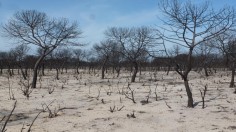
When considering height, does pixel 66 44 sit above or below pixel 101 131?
above

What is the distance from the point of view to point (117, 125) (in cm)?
922

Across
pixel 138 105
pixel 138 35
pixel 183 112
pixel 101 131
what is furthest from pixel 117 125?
pixel 138 35

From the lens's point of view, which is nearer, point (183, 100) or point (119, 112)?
point (119, 112)

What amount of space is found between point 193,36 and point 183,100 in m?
2.99

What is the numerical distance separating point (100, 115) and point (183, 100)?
13.7ft

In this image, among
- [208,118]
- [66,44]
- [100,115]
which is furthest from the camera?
[66,44]

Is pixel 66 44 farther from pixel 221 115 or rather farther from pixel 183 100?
pixel 221 115

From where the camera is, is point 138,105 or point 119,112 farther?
point 138,105

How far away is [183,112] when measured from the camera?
428 inches

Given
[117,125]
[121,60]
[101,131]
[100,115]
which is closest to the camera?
[101,131]

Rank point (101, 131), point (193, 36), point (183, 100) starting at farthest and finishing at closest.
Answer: point (183, 100) < point (193, 36) < point (101, 131)

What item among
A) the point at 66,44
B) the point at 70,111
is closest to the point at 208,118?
the point at 70,111

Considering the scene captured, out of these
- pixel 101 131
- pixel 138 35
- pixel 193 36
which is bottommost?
pixel 101 131

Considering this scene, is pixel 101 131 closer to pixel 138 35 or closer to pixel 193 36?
pixel 193 36
